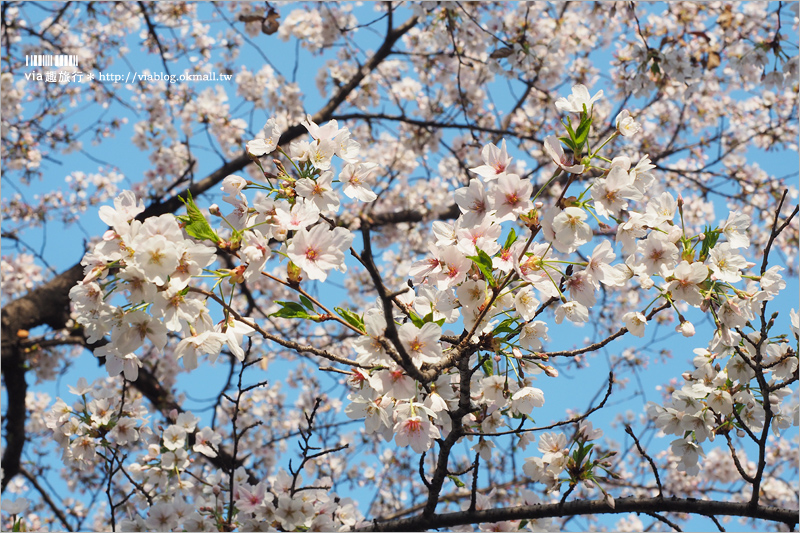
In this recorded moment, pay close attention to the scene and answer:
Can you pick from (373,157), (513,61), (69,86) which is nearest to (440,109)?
(373,157)

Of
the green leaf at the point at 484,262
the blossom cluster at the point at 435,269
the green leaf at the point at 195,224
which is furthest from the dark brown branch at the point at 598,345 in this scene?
the green leaf at the point at 195,224

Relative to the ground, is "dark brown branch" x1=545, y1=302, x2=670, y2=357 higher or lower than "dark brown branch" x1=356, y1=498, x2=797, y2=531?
higher

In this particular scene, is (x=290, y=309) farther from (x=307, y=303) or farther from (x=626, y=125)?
(x=626, y=125)

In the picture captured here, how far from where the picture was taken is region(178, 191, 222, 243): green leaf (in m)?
1.39

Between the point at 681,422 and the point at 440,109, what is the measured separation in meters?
4.45

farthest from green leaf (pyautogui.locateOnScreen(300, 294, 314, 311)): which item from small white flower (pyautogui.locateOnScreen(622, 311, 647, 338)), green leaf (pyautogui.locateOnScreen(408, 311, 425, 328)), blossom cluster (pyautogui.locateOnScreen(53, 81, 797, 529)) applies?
small white flower (pyautogui.locateOnScreen(622, 311, 647, 338))

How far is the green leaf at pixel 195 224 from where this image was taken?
1.39 m

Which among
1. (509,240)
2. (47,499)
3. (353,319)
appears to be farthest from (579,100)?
(47,499)

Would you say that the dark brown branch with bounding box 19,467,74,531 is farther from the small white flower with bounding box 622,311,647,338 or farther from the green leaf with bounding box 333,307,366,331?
the small white flower with bounding box 622,311,647,338

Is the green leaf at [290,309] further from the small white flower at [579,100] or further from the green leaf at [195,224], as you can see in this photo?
the small white flower at [579,100]

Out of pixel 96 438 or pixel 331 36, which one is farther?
pixel 331 36

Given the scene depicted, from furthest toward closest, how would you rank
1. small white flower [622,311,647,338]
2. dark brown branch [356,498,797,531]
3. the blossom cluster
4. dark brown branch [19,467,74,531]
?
1. dark brown branch [19,467,74,531]
2. dark brown branch [356,498,797,531]
3. small white flower [622,311,647,338]
4. the blossom cluster

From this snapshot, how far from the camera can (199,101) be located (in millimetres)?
5852

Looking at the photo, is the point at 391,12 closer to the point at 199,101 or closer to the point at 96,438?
the point at 199,101
